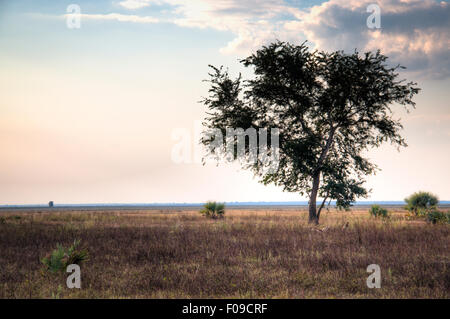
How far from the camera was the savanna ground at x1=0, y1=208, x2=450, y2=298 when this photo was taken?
28.5 feet

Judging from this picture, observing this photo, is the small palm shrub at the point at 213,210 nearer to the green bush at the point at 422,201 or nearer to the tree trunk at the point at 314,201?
the tree trunk at the point at 314,201

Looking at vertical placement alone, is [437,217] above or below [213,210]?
above

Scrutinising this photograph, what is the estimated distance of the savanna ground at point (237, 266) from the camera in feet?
28.5

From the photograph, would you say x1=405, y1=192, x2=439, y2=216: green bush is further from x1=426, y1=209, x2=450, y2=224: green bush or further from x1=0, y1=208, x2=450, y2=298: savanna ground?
x1=0, y1=208, x2=450, y2=298: savanna ground

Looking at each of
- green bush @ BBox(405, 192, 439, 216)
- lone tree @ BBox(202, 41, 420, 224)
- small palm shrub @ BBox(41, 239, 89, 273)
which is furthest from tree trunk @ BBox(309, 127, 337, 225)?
small palm shrub @ BBox(41, 239, 89, 273)

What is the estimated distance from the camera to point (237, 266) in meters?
11.0

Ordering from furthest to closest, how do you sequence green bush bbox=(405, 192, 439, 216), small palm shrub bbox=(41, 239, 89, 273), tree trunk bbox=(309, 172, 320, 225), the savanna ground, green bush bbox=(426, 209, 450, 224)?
green bush bbox=(405, 192, 439, 216), tree trunk bbox=(309, 172, 320, 225), green bush bbox=(426, 209, 450, 224), small palm shrub bbox=(41, 239, 89, 273), the savanna ground

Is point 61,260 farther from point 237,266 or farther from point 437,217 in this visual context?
point 437,217

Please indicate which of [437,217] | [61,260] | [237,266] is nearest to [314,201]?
[437,217]

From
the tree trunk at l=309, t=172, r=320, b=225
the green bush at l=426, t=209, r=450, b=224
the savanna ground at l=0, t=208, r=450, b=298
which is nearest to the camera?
the savanna ground at l=0, t=208, r=450, b=298

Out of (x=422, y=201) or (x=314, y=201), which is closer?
(x=314, y=201)

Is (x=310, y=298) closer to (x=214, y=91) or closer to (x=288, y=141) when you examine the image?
(x=288, y=141)

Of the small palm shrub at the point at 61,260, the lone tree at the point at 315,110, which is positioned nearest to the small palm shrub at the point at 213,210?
the lone tree at the point at 315,110
